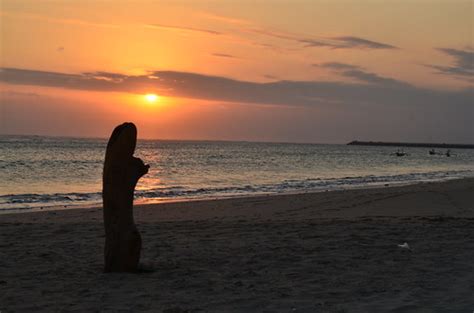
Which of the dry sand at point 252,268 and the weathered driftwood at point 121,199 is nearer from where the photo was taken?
the dry sand at point 252,268

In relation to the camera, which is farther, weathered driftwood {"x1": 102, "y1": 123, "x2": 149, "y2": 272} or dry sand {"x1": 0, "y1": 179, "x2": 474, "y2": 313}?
weathered driftwood {"x1": 102, "y1": 123, "x2": 149, "y2": 272}

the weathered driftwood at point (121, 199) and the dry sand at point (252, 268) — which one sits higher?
the weathered driftwood at point (121, 199)

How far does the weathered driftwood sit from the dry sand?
0.92 feet

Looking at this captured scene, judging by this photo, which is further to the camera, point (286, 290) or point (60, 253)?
point (60, 253)

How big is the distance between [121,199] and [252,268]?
6.86 feet

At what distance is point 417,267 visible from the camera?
303 inches

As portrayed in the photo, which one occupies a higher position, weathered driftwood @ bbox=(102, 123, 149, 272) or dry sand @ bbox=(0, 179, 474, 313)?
weathered driftwood @ bbox=(102, 123, 149, 272)

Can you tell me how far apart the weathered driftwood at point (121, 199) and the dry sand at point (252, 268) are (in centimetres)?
28

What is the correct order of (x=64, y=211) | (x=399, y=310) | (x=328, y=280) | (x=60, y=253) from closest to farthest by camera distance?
(x=399, y=310) → (x=328, y=280) → (x=60, y=253) → (x=64, y=211)

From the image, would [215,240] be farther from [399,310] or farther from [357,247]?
[399,310]

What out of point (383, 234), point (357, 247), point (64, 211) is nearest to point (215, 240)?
point (357, 247)

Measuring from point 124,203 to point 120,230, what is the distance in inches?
15.5

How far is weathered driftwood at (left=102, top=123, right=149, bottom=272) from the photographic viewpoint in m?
7.46

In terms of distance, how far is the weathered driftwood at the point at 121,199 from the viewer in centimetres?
746
